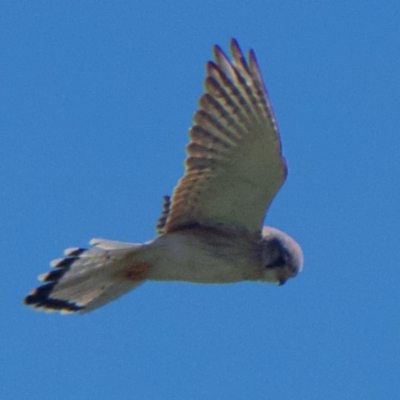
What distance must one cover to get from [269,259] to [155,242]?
3.22ft

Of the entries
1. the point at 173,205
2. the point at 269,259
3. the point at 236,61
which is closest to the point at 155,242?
the point at 173,205

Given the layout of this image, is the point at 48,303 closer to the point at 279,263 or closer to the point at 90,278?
the point at 90,278

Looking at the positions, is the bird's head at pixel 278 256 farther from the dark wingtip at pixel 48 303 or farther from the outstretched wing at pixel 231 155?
the dark wingtip at pixel 48 303

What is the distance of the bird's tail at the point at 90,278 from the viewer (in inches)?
360

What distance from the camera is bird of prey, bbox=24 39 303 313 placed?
8.41 metres

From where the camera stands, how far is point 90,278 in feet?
30.7

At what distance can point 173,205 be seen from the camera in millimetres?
9148

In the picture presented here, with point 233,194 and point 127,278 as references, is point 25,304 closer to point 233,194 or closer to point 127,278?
point 127,278

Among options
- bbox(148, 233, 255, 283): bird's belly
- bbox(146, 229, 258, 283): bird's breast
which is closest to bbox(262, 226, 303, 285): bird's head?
bbox(146, 229, 258, 283): bird's breast

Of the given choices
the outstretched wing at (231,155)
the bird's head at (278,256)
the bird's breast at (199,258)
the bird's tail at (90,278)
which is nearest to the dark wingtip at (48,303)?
the bird's tail at (90,278)

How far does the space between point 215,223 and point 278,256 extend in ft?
2.02

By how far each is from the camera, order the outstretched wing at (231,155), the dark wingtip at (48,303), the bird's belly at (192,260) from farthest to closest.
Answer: the dark wingtip at (48,303)
the bird's belly at (192,260)
the outstretched wing at (231,155)

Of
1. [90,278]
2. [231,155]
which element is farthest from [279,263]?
[90,278]

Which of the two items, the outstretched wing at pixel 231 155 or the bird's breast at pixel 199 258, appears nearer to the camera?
the outstretched wing at pixel 231 155
